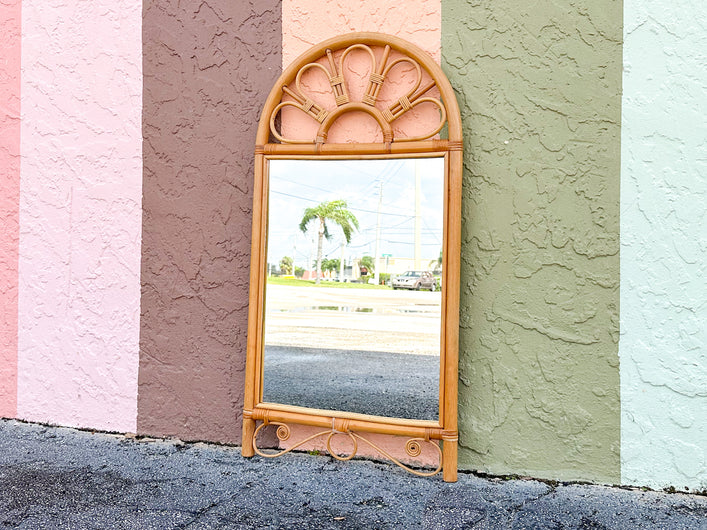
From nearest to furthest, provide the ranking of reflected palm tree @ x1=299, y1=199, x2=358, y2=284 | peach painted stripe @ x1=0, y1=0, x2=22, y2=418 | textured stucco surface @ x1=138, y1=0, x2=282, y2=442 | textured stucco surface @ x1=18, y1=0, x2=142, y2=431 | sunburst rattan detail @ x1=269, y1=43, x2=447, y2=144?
sunburst rattan detail @ x1=269, y1=43, x2=447, y2=144 < reflected palm tree @ x1=299, y1=199, x2=358, y2=284 < textured stucco surface @ x1=138, y1=0, x2=282, y2=442 < textured stucco surface @ x1=18, y1=0, x2=142, y2=431 < peach painted stripe @ x1=0, y1=0, x2=22, y2=418

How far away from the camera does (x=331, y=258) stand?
2.75 metres

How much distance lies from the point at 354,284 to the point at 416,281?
1.16 feet

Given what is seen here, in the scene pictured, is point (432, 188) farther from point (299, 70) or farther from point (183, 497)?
point (183, 497)

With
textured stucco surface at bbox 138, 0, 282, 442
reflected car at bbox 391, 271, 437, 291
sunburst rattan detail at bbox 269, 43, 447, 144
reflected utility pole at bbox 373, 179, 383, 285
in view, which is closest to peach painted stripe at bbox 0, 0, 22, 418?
textured stucco surface at bbox 138, 0, 282, 442

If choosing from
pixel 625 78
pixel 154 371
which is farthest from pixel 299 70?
pixel 154 371

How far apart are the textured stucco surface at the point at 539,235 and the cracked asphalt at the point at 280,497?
22 cm

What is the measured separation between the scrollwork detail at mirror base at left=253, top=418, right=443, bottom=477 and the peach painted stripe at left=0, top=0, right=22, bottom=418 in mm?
1772

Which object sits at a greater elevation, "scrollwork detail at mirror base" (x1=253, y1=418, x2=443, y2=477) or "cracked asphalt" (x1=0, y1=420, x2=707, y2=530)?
"scrollwork detail at mirror base" (x1=253, y1=418, x2=443, y2=477)

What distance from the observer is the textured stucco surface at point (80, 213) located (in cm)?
300

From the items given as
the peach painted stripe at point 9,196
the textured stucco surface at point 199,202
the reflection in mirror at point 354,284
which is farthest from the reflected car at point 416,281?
the peach painted stripe at point 9,196

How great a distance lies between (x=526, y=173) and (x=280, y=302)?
4.60 ft

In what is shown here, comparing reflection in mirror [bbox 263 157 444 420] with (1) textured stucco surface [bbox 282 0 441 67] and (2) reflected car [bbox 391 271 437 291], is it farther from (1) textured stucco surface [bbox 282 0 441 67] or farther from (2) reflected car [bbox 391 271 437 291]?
(1) textured stucco surface [bbox 282 0 441 67]

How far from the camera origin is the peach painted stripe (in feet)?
10.6

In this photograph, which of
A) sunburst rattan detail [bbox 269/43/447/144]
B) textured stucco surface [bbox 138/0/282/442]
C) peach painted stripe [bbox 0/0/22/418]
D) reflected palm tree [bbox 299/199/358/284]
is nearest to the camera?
sunburst rattan detail [bbox 269/43/447/144]
